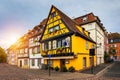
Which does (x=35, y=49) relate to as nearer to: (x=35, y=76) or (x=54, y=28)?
(x=54, y=28)

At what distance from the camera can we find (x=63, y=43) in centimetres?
2403

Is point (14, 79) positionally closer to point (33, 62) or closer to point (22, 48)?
point (33, 62)

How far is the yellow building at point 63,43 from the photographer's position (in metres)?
22.4

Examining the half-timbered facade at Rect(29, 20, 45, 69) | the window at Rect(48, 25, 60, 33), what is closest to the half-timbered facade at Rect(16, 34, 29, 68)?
the half-timbered facade at Rect(29, 20, 45, 69)

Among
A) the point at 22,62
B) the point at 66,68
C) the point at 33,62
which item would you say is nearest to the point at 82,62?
the point at 66,68

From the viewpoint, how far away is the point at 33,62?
3769 cm

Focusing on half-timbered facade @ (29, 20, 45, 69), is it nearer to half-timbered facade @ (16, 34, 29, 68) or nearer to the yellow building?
half-timbered facade @ (16, 34, 29, 68)

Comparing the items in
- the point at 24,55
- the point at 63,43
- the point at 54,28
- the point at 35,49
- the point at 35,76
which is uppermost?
Answer: the point at 54,28

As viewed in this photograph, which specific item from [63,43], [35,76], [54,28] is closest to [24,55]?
[54,28]

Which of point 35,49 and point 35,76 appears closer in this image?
point 35,76

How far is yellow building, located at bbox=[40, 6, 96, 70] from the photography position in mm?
22422

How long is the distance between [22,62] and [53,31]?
852 inches

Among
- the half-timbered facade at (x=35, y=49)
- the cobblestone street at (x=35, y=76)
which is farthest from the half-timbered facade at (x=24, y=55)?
the cobblestone street at (x=35, y=76)

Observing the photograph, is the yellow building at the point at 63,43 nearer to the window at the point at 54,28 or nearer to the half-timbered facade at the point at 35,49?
the window at the point at 54,28
